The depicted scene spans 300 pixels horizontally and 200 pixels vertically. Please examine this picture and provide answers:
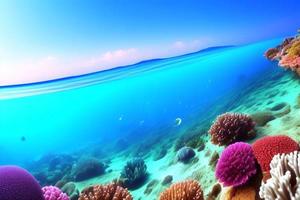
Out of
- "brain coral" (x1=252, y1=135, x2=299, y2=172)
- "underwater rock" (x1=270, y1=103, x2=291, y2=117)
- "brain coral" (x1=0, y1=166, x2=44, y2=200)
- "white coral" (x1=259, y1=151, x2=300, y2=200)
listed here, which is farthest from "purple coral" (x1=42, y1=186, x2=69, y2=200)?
"underwater rock" (x1=270, y1=103, x2=291, y2=117)

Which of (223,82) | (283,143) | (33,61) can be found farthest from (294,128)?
(223,82)

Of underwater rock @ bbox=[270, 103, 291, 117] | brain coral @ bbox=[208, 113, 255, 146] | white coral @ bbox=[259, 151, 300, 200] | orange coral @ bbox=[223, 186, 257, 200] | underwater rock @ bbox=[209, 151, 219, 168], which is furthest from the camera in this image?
underwater rock @ bbox=[270, 103, 291, 117]

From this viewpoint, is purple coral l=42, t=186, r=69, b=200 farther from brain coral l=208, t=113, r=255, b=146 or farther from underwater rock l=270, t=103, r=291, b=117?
underwater rock l=270, t=103, r=291, b=117

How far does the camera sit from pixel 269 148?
4.65m

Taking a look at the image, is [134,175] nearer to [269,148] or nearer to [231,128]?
[231,128]

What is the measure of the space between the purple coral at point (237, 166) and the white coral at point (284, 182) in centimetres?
137

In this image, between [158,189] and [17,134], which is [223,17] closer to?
[158,189]

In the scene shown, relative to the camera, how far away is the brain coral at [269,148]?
459cm

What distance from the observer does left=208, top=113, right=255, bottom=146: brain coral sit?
23.7 ft

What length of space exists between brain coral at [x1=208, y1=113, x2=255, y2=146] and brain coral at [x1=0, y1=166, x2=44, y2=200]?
14.8 ft

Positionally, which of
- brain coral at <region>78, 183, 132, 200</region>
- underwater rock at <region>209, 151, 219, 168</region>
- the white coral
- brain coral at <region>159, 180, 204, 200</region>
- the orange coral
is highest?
the white coral

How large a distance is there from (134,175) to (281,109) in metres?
5.60

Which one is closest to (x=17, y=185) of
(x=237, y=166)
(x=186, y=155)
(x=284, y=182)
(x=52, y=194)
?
(x=52, y=194)

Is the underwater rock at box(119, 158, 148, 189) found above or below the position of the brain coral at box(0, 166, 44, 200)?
below
